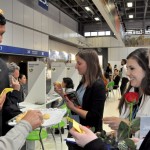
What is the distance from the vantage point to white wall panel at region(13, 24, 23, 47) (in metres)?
6.71

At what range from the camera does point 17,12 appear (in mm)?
6727

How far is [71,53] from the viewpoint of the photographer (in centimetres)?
1384

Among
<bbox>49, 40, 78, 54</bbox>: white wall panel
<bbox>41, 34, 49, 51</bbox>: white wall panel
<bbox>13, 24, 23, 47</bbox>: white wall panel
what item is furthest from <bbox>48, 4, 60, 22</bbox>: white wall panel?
<bbox>13, 24, 23, 47</bbox>: white wall panel

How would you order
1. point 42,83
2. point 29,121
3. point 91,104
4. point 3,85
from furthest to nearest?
point 42,83, point 91,104, point 3,85, point 29,121

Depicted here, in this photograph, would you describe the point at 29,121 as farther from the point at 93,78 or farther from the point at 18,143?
the point at 93,78

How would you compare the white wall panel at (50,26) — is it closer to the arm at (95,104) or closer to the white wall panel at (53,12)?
the white wall panel at (53,12)

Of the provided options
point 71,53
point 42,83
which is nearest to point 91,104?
point 42,83

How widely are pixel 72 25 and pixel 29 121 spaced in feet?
44.1

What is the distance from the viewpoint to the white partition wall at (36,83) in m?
4.48

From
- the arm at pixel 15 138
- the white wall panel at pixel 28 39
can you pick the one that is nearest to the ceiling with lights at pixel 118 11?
the white wall panel at pixel 28 39

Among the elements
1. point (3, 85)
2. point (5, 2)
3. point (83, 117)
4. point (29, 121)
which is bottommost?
point (83, 117)

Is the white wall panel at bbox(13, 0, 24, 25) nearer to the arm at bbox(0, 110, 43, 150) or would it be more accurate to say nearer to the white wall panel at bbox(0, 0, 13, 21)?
the white wall panel at bbox(0, 0, 13, 21)

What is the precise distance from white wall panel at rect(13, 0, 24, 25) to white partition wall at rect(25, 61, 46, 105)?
2657 millimetres

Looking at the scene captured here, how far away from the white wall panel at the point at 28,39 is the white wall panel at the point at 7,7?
1.04 m
